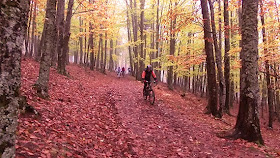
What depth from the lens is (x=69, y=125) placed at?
20.2 ft

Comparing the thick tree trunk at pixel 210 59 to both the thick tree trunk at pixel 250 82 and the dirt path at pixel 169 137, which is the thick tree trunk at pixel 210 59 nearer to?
the dirt path at pixel 169 137

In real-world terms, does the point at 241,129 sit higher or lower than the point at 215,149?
higher

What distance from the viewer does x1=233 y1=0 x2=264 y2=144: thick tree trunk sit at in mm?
6539

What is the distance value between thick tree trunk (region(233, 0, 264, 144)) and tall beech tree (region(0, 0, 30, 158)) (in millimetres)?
6758

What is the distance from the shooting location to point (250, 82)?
21.6ft

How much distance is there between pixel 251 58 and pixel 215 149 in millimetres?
3362

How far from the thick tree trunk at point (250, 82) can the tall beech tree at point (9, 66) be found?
22.2 ft

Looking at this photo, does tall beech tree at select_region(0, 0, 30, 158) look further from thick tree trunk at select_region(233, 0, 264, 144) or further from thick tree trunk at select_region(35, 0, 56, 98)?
thick tree trunk at select_region(233, 0, 264, 144)

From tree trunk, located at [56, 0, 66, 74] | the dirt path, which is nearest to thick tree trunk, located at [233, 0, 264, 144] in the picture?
the dirt path

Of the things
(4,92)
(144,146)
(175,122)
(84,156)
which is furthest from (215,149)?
(4,92)

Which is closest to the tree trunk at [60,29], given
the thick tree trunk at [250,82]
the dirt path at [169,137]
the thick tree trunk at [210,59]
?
the dirt path at [169,137]

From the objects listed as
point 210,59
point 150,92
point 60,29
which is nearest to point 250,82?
point 210,59

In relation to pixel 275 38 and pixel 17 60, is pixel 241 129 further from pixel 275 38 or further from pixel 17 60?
pixel 275 38

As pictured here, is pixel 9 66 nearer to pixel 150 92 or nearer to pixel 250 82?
pixel 250 82
